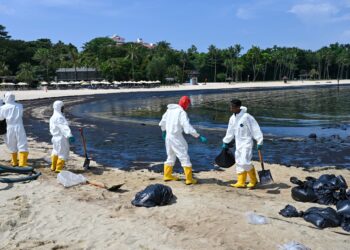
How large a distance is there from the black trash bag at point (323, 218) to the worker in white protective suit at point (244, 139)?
2.11 metres

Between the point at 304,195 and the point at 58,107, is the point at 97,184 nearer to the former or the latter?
the point at 58,107

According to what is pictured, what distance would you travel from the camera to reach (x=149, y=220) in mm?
6227

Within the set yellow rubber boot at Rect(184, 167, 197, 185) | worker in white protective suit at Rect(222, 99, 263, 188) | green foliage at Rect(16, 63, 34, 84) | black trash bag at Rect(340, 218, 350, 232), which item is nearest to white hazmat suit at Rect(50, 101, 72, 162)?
yellow rubber boot at Rect(184, 167, 197, 185)

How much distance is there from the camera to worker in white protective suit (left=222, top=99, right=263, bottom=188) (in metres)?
8.12

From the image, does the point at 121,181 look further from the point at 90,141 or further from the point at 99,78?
the point at 99,78

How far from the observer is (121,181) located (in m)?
8.94

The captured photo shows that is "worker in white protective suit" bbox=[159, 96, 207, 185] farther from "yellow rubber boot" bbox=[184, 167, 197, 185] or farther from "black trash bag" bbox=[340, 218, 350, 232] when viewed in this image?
"black trash bag" bbox=[340, 218, 350, 232]

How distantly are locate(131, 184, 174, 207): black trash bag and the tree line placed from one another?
79.8 m

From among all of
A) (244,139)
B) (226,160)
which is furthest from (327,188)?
(226,160)

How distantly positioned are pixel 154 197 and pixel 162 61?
286 ft

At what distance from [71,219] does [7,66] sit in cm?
8660

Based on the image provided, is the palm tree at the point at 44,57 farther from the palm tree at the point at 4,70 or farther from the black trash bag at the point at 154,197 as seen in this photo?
the black trash bag at the point at 154,197

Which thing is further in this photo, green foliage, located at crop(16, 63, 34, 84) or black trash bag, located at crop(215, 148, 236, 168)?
green foliage, located at crop(16, 63, 34, 84)

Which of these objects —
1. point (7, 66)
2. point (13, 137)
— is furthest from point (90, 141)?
point (7, 66)
